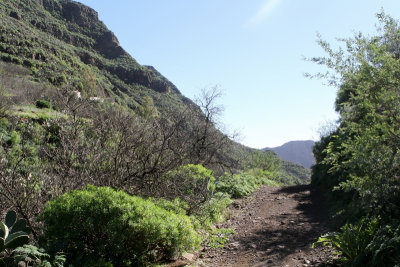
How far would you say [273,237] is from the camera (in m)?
6.16

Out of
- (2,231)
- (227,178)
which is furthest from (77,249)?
(227,178)

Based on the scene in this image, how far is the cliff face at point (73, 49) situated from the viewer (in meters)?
50.5

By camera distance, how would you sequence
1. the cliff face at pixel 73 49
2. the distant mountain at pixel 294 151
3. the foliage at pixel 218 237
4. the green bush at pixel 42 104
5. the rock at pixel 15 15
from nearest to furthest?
the foliage at pixel 218 237 < the green bush at pixel 42 104 < the cliff face at pixel 73 49 < the rock at pixel 15 15 < the distant mountain at pixel 294 151

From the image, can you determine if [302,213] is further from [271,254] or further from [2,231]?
[2,231]

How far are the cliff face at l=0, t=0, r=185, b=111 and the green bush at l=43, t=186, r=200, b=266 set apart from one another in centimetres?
3637

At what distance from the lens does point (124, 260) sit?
3926mm

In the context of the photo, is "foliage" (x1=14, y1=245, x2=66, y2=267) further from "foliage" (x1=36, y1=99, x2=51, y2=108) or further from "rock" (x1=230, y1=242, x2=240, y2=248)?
"foliage" (x1=36, y1=99, x2=51, y2=108)

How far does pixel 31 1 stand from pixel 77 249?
338 feet

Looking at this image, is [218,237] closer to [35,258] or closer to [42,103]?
[35,258]

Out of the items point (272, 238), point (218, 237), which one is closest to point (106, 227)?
point (218, 237)

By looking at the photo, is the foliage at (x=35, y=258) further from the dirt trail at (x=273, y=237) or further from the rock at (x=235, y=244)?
the rock at (x=235, y=244)

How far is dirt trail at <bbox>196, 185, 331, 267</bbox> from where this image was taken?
4.82m

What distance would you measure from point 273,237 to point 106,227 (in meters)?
3.96

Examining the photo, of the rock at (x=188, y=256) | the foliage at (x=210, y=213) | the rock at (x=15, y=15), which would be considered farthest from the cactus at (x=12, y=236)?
the rock at (x=15, y=15)
